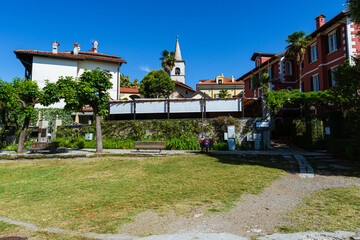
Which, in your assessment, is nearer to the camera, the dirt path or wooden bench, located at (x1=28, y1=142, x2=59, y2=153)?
the dirt path

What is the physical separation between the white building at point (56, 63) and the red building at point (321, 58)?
22717 millimetres

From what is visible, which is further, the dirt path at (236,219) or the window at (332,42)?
the window at (332,42)

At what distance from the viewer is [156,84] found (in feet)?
120

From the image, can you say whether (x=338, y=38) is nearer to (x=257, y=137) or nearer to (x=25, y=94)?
(x=257, y=137)

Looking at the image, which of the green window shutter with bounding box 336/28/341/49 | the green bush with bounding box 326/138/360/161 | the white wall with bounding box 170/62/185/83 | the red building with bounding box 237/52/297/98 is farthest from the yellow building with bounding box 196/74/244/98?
the green bush with bounding box 326/138/360/161

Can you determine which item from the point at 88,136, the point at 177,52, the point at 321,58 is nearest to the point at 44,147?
the point at 88,136

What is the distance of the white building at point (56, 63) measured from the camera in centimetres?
3278

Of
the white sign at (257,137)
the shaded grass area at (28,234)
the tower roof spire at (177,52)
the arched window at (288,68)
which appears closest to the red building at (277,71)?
the arched window at (288,68)

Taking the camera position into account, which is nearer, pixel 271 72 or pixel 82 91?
pixel 82 91

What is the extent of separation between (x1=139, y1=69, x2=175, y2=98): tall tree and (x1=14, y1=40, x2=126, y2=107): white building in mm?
4805

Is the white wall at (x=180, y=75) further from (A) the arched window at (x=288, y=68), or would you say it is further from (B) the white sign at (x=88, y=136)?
(B) the white sign at (x=88, y=136)

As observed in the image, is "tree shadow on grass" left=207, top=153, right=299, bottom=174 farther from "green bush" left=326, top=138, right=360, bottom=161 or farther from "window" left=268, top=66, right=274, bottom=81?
"window" left=268, top=66, right=274, bottom=81

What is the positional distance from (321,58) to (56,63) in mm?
35988

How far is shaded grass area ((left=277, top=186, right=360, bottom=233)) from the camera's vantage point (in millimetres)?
3389
